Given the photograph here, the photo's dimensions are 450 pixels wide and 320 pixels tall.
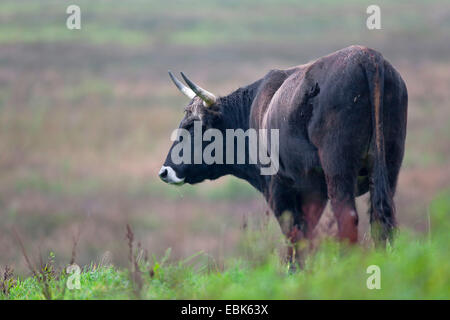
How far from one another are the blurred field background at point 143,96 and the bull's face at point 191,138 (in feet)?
21.0

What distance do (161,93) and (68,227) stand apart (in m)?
11.9

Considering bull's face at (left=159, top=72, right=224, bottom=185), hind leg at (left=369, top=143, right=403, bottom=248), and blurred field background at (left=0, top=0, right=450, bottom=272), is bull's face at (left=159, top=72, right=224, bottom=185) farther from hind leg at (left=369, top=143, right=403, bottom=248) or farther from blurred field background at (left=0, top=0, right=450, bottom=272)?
blurred field background at (left=0, top=0, right=450, bottom=272)

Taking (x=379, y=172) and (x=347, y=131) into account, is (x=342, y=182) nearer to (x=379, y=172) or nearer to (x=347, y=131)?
(x=379, y=172)

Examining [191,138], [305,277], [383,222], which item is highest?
[191,138]

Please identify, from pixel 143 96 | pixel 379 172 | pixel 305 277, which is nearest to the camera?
pixel 305 277

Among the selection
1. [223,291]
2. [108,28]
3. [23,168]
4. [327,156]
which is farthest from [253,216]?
[108,28]

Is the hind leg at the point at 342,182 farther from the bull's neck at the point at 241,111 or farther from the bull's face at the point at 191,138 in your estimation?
the bull's face at the point at 191,138

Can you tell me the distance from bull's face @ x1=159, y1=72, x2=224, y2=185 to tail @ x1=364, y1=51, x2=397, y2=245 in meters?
3.37

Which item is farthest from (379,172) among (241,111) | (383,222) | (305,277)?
(241,111)

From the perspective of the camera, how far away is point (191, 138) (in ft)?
31.9

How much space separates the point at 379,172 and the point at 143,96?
90.8 feet

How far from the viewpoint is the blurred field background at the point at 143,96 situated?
23828 millimetres

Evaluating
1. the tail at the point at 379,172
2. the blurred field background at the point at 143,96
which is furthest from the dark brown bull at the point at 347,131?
the blurred field background at the point at 143,96

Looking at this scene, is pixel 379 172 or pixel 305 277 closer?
pixel 305 277
